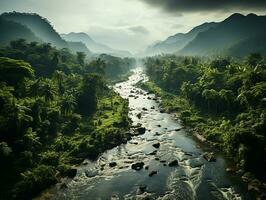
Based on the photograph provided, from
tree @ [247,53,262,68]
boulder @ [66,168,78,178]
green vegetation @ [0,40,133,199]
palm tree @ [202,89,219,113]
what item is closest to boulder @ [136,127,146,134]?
green vegetation @ [0,40,133,199]

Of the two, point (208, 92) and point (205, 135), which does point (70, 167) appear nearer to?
point (205, 135)

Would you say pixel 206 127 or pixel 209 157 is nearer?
pixel 209 157

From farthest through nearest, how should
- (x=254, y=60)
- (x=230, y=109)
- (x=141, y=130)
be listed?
1. (x=254, y=60)
2. (x=230, y=109)
3. (x=141, y=130)

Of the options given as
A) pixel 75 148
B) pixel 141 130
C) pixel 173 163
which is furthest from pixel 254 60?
pixel 75 148

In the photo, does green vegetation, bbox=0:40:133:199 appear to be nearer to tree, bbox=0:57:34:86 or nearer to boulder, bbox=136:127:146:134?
tree, bbox=0:57:34:86

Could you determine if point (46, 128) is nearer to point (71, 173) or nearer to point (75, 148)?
point (75, 148)

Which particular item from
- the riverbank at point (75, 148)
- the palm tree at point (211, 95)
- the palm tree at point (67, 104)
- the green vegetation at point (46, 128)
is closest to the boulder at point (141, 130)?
the green vegetation at point (46, 128)

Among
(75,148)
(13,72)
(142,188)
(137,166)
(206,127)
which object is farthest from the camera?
(13,72)
